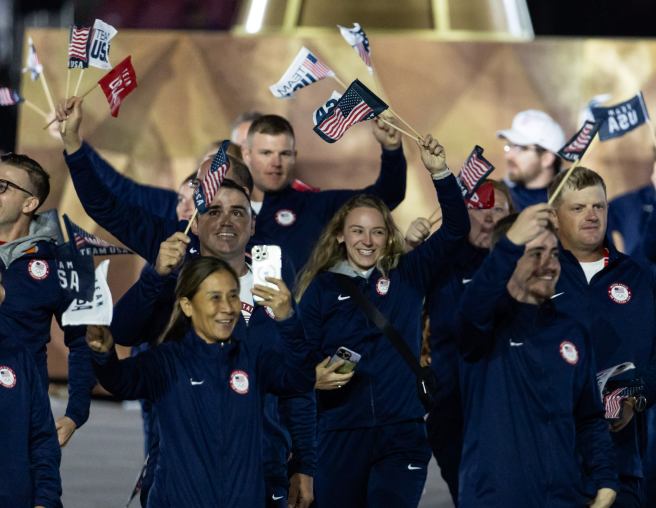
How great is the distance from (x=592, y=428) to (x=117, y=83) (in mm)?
3285

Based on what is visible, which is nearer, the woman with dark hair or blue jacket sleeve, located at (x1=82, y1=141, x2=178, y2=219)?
the woman with dark hair

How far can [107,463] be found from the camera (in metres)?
8.02

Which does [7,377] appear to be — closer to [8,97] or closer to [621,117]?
[8,97]

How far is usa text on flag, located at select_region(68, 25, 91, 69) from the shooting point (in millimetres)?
5602

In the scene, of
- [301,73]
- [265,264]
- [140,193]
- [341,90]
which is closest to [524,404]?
[265,264]

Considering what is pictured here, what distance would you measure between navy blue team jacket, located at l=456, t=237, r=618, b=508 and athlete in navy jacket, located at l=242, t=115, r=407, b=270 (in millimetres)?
1908

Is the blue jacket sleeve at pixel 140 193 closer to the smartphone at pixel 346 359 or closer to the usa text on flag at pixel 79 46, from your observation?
the usa text on flag at pixel 79 46

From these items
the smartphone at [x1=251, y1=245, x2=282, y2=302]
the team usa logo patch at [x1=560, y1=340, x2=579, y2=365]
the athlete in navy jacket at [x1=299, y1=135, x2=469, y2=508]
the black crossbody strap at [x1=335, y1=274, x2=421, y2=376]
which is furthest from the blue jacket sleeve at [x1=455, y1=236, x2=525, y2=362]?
the smartphone at [x1=251, y1=245, x2=282, y2=302]

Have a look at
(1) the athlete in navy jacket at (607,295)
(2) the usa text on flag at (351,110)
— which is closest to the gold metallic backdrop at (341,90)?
(2) the usa text on flag at (351,110)

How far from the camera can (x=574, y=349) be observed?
425 cm

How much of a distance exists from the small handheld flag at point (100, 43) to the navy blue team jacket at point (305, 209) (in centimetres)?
129

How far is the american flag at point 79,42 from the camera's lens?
560cm

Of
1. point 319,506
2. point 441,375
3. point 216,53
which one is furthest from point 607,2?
point 319,506

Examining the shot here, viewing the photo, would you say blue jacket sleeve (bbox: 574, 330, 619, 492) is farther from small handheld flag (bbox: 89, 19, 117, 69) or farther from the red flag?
small handheld flag (bbox: 89, 19, 117, 69)
